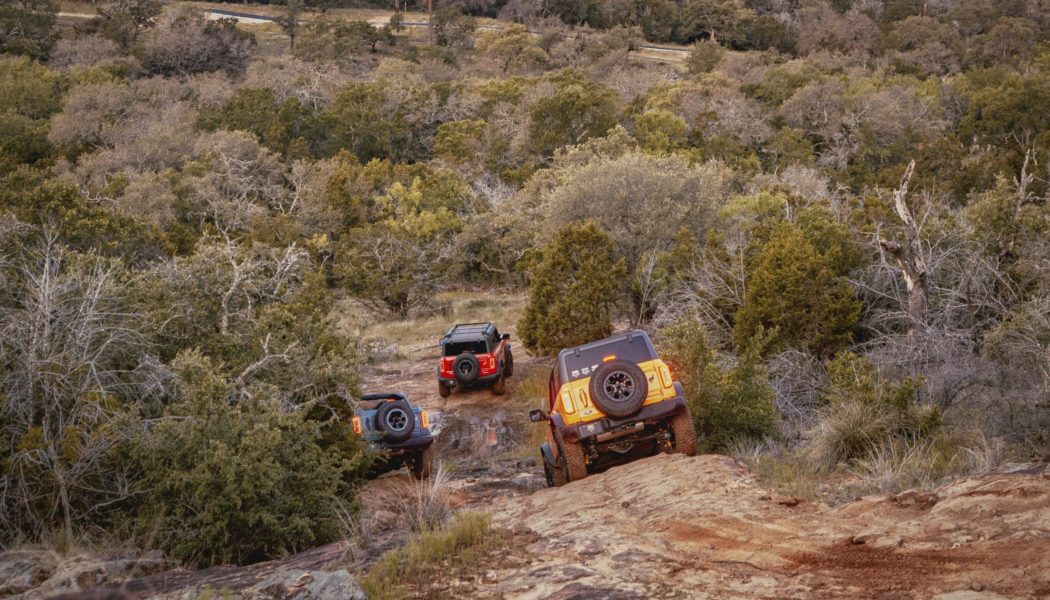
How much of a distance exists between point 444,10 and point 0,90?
1815 inches

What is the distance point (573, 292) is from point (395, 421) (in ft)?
27.7

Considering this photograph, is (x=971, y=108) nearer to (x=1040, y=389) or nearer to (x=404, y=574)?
(x=1040, y=389)

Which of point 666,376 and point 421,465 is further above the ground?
point 666,376

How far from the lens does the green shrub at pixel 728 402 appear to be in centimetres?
1150

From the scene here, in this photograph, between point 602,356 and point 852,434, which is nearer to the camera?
point 852,434

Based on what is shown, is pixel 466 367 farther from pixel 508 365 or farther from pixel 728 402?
pixel 728 402

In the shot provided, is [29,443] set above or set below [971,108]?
below

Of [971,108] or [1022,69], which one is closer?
[971,108]

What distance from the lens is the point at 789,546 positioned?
256 inches

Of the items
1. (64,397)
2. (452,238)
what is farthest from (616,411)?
(452,238)

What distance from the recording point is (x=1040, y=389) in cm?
1007

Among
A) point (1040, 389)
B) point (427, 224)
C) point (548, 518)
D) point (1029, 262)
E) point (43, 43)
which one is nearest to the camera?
point (548, 518)

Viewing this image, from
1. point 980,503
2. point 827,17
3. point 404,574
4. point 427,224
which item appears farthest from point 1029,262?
point 827,17

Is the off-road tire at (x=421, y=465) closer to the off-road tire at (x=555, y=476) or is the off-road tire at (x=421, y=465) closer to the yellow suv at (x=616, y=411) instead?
the off-road tire at (x=555, y=476)
